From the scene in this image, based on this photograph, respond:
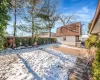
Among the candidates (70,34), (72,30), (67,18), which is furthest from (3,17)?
(67,18)

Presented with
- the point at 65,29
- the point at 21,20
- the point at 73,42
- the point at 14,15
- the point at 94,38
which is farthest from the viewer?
the point at 65,29

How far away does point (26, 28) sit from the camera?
15.6 metres

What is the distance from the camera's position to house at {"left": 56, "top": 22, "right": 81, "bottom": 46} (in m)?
19.7

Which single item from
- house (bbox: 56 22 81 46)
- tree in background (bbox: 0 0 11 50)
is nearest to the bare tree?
house (bbox: 56 22 81 46)

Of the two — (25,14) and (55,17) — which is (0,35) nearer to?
(25,14)

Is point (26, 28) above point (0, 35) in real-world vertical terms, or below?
above

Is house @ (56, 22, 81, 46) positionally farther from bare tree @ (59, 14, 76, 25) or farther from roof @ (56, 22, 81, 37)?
bare tree @ (59, 14, 76, 25)

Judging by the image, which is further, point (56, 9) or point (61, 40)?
point (56, 9)

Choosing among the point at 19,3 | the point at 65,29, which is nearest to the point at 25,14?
the point at 19,3

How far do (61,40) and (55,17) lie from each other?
285 inches

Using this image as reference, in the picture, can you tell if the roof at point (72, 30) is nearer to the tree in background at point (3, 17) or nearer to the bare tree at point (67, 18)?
the bare tree at point (67, 18)

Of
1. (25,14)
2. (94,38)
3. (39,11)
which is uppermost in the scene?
(39,11)

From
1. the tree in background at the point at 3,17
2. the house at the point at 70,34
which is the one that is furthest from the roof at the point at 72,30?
the tree in background at the point at 3,17

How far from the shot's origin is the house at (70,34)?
64.6 feet
